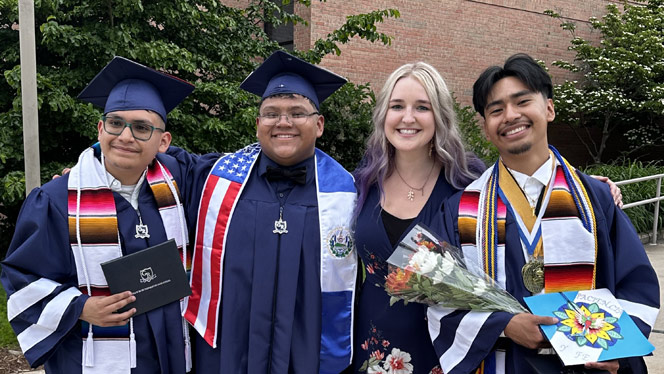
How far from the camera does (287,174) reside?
103 inches

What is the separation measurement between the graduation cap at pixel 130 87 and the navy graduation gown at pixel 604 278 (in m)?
1.60

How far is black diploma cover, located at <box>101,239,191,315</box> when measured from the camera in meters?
2.25

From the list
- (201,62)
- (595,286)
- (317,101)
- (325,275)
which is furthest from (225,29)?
(595,286)

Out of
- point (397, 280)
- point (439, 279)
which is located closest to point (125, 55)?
point (397, 280)

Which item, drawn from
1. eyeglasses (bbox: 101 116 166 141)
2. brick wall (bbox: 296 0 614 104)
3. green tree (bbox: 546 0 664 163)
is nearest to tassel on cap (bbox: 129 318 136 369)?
eyeglasses (bbox: 101 116 166 141)

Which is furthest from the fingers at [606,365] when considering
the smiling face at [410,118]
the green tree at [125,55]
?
the green tree at [125,55]

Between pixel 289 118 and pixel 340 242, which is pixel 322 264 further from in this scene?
pixel 289 118

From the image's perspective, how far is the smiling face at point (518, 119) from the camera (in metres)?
2.27

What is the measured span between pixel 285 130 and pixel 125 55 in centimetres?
388

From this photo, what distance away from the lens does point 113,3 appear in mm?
5883

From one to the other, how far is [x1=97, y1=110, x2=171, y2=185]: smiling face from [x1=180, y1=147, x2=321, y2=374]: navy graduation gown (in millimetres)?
466

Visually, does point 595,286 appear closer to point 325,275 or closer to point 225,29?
point 325,275

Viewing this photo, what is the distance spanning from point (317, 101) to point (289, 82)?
0.59ft

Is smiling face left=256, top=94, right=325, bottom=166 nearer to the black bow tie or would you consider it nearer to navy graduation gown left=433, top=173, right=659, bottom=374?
the black bow tie
